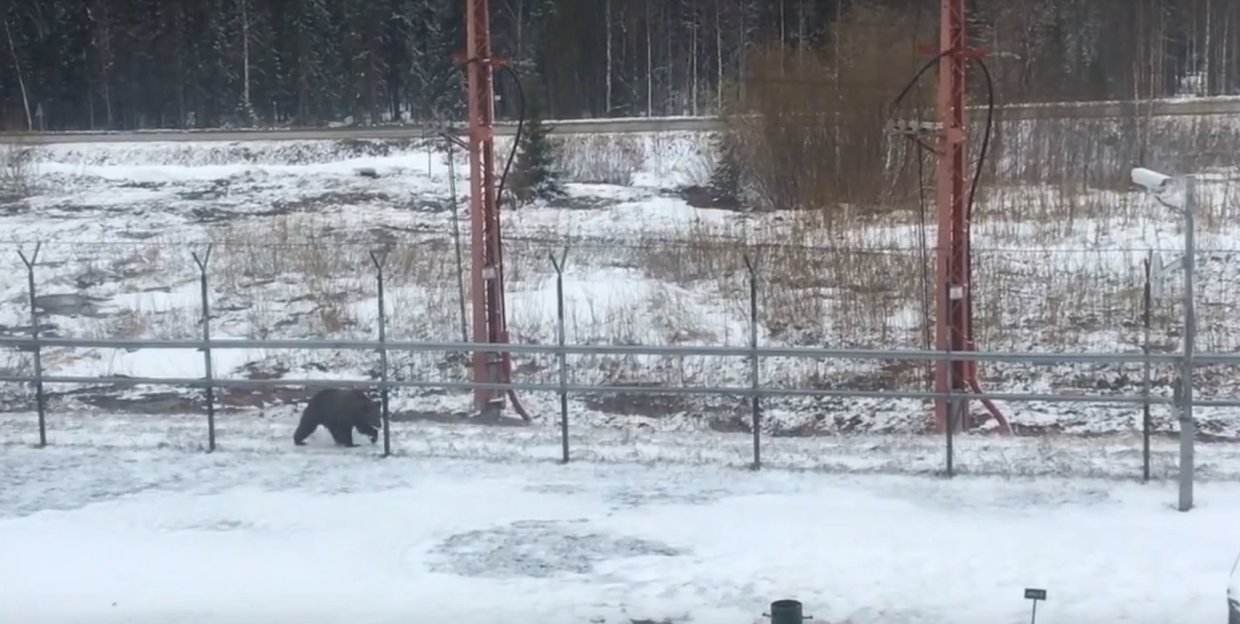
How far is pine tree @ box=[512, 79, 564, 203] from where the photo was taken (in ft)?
103

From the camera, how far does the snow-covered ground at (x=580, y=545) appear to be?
872cm

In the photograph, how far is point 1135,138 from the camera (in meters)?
33.1

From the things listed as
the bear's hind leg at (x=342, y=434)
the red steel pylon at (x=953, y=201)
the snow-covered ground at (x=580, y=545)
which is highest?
the red steel pylon at (x=953, y=201)

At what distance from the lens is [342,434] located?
1334 cm

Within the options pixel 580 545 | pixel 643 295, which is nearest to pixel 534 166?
pixel 643 295

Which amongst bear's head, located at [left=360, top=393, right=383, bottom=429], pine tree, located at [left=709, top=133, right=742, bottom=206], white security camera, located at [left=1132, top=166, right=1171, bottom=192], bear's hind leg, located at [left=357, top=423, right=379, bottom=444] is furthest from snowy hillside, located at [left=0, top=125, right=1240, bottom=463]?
white security camera, located at [left=1132, top=166, right=1171, bottom=192]

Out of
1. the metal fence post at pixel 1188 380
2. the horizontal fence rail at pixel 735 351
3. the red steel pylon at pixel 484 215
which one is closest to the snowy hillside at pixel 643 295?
the red steel pylon at pixel 484 215

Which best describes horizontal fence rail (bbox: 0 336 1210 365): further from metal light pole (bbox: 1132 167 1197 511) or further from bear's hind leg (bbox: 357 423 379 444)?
bear's hind leg (bbox: 357 423 379 444)

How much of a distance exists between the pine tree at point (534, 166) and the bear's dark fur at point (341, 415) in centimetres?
1817

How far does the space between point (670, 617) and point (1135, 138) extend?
27.9m

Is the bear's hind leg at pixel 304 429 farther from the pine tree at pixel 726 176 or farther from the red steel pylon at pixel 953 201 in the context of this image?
the pine tree at pixel 726 176

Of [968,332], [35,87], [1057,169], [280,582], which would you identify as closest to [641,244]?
[968,332]

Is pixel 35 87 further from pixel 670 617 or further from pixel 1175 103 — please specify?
pixel 670 617

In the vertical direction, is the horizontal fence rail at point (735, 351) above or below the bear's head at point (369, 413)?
above
